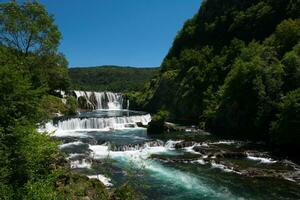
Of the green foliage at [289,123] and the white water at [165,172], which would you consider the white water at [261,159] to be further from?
the white water at [165,172]

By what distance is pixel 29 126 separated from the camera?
1459cm

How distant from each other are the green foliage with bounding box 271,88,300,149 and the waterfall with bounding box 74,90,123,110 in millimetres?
65489

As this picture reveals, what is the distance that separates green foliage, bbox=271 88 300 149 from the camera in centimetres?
2783

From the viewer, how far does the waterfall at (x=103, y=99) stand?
299 feet

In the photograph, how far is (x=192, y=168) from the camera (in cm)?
2648

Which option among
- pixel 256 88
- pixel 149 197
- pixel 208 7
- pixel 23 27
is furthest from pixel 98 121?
pixel 208 7

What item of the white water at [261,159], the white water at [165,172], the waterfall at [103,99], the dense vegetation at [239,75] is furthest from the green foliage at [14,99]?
the waterfall at [103,99]

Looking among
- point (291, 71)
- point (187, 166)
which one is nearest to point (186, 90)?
point (291, 71)

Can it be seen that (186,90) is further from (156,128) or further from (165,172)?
(165,172)

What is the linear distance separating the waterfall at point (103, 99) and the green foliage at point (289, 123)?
65489 millimetres

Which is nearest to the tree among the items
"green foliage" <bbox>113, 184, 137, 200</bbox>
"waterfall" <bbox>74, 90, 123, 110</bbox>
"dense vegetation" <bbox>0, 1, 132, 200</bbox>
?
"dense vegetation" <bbox>0, 1, 132, 200</bbox>

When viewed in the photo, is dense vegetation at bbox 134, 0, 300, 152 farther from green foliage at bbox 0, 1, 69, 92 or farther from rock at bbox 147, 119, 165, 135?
green foliage at bbox 0, 1, 69, 92

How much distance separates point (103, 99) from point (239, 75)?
194ft

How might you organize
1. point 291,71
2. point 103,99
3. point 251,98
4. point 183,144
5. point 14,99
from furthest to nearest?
point 103,99
point 251,98
point 291,71
point 183,144
point 14,99
